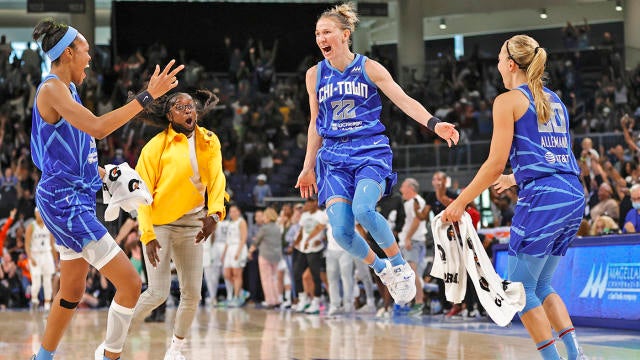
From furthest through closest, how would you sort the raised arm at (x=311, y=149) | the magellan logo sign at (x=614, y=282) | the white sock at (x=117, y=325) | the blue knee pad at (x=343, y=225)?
the magellan logo sign at (x=614, y=282) < the raised arm at (x=311, y=149) < the blue knee pad at (x=343, y=225) < the white sock at (x=117, y=325)

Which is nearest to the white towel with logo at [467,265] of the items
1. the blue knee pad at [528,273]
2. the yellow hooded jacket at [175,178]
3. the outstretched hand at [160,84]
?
the blue knee pad at [528,273]

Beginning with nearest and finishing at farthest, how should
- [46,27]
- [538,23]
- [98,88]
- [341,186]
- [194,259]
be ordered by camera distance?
[46,27] → [341,186] → [194,259] → [98,88] → [538,23]

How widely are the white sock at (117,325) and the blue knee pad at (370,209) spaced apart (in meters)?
1.67

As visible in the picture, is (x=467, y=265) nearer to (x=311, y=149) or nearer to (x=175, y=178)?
(x=311, y=149)

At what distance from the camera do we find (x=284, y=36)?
33062mm

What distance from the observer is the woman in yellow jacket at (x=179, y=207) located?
24.0 ft

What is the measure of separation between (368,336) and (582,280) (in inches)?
113

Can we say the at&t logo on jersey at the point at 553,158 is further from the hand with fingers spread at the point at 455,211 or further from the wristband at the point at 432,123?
the wristband at the point at 432,123

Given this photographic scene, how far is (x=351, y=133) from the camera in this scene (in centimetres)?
649

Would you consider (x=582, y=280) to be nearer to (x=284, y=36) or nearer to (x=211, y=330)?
(x=211, y=330)

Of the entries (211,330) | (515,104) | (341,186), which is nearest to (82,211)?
(341,186)

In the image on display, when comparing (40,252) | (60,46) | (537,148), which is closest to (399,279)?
(537,148)

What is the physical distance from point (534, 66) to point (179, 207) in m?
3.09

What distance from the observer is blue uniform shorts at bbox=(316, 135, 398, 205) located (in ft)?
21.1
